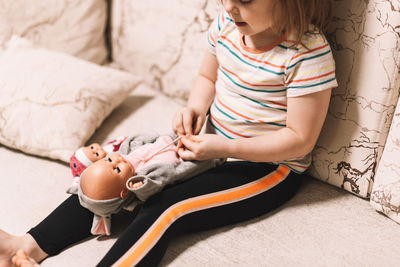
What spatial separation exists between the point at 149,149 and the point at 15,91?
47cm

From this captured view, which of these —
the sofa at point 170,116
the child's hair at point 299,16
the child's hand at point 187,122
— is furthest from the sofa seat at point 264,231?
the child's hair at point 299,16

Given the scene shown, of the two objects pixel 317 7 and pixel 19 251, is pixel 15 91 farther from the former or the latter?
pixel 317 7

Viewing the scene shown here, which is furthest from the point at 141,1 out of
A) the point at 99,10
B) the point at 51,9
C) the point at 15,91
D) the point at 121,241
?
the point at 121,241

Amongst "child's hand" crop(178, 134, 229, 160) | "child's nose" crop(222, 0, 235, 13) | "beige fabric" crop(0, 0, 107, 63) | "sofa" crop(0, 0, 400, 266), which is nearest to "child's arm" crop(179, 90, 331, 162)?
"child's hand" crop(178, 134, 229, 160)

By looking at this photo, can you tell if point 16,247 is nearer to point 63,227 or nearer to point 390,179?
point 63,227

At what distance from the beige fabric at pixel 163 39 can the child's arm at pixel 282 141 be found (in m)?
0.38

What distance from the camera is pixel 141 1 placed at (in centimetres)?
134

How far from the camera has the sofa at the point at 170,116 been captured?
89 centimetres

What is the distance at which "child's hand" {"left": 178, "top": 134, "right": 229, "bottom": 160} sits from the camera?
922mm

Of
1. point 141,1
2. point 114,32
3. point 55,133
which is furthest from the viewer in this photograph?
point 114,32

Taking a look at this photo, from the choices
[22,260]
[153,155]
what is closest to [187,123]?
[153,155]

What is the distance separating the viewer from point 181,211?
887 mm

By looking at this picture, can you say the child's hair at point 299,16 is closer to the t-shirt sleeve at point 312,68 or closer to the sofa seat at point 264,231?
the t-shirt sleeve at point 312,68

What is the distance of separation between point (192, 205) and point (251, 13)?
1.31 ft
